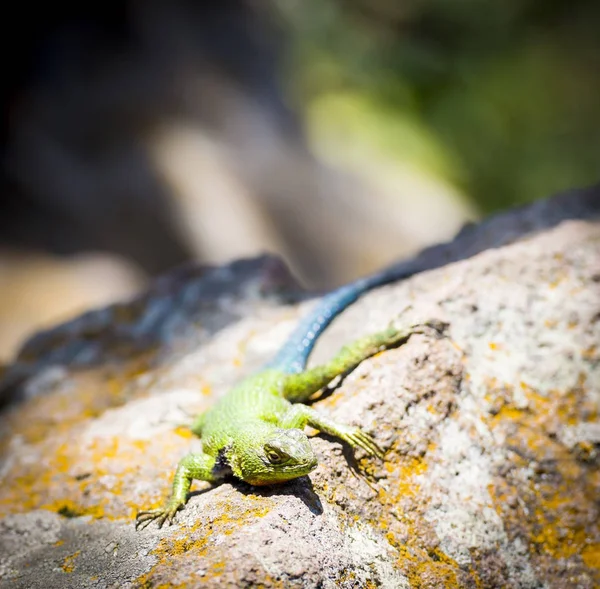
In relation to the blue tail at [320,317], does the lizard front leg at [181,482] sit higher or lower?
lower

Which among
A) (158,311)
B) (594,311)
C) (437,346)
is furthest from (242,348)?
(594,311)

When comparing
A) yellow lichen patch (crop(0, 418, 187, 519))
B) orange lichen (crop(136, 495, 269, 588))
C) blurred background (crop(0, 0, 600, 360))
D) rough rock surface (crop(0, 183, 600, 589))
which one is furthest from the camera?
blurred background (crop(0, 0, 600, 360))

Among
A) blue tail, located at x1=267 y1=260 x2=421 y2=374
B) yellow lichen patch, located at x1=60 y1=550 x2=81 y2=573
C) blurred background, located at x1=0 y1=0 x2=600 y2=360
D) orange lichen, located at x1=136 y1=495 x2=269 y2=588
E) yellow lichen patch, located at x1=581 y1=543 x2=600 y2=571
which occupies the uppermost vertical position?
blurred background, located at x1=0 y1=0 x2=600 y2=360

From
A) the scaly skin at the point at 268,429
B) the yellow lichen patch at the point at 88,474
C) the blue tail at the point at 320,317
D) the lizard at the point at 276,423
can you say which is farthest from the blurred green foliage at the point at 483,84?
the yellow lichen patch at the point at 88,474

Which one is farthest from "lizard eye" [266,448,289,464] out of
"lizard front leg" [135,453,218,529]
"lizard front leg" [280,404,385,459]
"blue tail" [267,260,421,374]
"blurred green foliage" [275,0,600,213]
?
"blurred green foliage" [275,0,600,213]

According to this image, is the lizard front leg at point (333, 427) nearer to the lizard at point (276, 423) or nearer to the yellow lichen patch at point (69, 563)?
the lizard at point (276, 423)

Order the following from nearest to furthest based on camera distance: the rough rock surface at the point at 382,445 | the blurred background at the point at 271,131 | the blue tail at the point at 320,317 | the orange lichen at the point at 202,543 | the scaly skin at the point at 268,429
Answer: the orange lichen at the point at 202,543 → the rough rock surface at the point at 382,445 → the scaly skin at the point at 268,429 → the blue tail at the point at 320,317 → the blurred background at the point at 271,131

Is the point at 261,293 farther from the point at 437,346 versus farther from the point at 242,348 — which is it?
the point at 437,346

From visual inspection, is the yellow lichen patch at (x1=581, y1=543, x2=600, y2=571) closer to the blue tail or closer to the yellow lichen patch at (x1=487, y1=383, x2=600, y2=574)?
the yellow lichen patch at (x1=487, y1=383, x2=600, y2=574)

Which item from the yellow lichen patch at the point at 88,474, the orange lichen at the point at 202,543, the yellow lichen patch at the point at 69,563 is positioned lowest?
the yellow lichen patch at the point at 69,563
